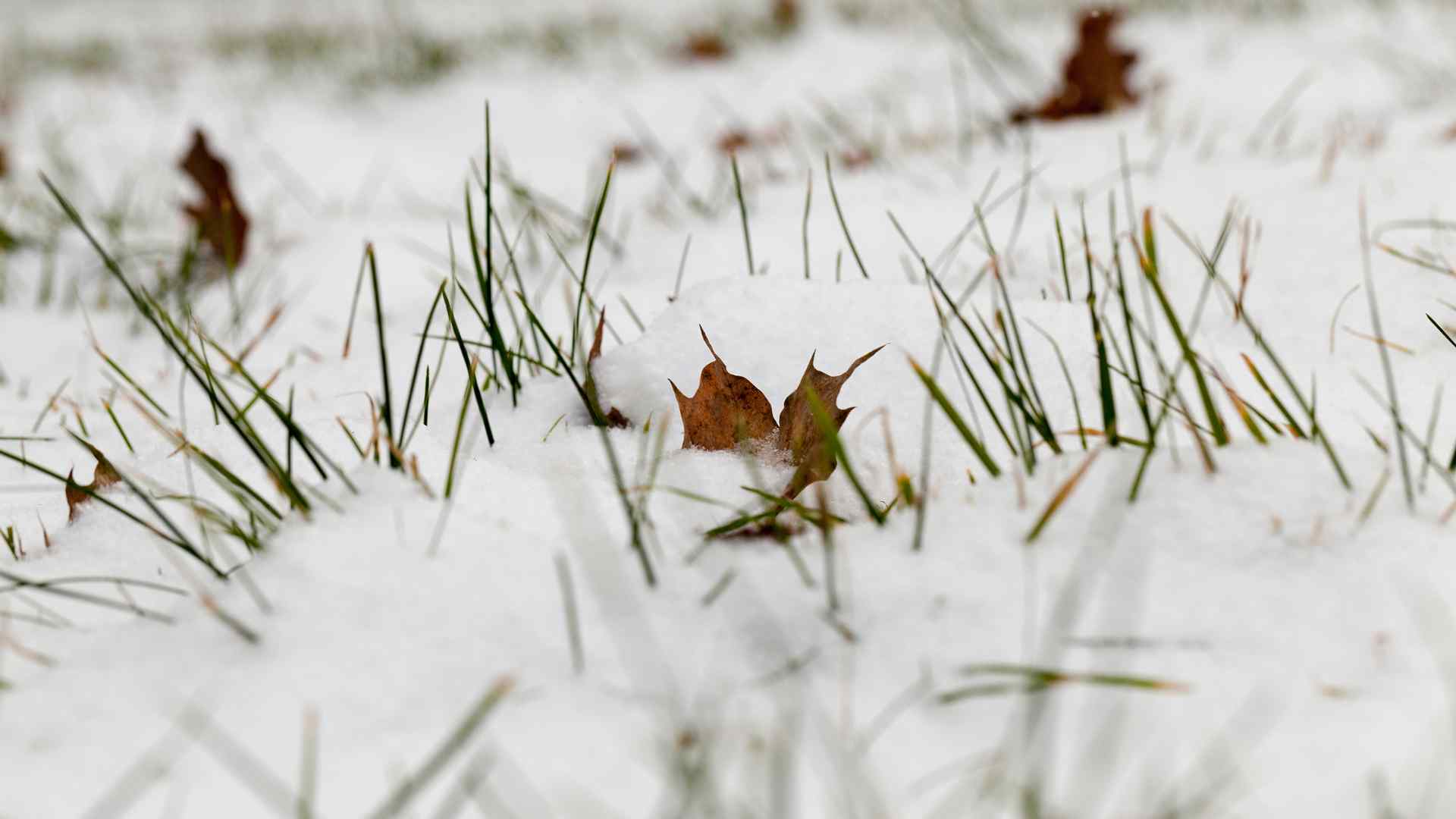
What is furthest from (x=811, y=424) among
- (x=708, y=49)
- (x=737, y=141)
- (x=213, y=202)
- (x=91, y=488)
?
(x=708, y=49)

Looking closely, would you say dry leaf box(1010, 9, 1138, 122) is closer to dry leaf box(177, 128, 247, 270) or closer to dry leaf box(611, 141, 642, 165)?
dry leaf box(611, 141, 642, 165)

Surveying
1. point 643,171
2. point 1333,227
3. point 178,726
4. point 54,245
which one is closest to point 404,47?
point 643,171

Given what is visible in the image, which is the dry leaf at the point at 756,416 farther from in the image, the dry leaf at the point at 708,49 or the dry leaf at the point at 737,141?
the dry leaf at the point at 708,49

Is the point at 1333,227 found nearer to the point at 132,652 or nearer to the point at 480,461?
the point at 480,461

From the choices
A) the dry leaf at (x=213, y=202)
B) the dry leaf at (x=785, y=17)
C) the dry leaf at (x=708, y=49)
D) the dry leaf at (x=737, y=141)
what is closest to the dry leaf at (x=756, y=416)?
the dry leaf at (x=213, y=202)

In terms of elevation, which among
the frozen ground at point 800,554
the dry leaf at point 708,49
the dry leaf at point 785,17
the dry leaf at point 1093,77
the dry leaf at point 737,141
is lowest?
the frozen ground at point 800,554

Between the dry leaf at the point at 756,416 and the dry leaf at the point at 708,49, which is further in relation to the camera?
the dry leaf at the point at 708,49

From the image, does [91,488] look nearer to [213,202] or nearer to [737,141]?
[213,202]
